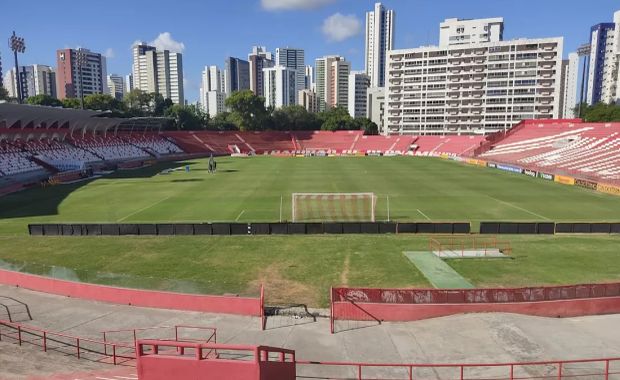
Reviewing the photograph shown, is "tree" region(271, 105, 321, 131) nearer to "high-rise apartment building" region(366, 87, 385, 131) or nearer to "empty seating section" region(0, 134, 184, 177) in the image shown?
"empty seating section" region(0, 134, 184, 177)

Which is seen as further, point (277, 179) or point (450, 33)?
point (450, 33)

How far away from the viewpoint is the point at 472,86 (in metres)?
142

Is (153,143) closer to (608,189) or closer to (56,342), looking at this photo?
(608,189)

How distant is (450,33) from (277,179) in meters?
145

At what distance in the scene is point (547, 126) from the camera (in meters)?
88.0

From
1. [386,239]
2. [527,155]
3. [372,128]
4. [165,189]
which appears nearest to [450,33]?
[372,128]

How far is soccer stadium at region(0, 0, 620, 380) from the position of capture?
43.6 ft

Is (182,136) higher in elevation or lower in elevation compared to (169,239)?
higher

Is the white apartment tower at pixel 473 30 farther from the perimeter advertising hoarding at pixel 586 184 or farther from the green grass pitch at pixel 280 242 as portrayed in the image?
the green grass pitch at pixel 280 242

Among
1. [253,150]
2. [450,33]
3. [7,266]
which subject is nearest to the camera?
[7,266]

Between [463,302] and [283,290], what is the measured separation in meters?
7.87

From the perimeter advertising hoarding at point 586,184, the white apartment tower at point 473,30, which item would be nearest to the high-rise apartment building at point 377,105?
the white apartment tower at point 473,30

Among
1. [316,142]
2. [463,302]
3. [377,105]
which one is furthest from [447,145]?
[463,302]

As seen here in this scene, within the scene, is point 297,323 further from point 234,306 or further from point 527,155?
point 527,155
